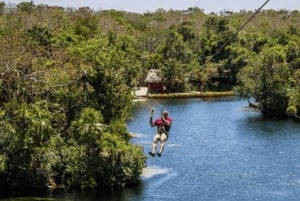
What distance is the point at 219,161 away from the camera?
54.3 m

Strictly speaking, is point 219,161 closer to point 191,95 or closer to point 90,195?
point 90,195

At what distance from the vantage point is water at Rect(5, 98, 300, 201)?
43312 mm

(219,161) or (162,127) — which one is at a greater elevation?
(162,127)

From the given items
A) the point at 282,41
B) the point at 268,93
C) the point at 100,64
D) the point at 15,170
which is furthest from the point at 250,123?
the point at 282,41

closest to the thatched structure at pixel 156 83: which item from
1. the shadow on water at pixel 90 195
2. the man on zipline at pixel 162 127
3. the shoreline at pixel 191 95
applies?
the shoreline at pixel 191 95

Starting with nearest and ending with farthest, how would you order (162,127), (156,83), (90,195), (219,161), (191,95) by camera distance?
(162,127) → (90,195) → (219,161) → (191,95) → (156,83)

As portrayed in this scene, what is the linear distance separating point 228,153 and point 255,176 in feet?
31.7

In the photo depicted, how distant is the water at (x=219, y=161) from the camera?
4331 centimetres

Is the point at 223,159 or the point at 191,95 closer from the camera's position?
the point at 223,159

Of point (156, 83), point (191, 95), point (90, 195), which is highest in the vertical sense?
point (156, 83)

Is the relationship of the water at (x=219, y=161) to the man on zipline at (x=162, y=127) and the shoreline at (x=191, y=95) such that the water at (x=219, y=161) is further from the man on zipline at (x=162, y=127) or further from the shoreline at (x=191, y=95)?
the shoreline at (x=191, y=95)

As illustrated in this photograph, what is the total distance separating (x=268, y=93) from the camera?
278ft

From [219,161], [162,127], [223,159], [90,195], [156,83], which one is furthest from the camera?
[156,83]

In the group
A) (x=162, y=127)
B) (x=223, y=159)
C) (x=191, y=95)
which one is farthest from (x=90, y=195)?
(x=191, y=95)
